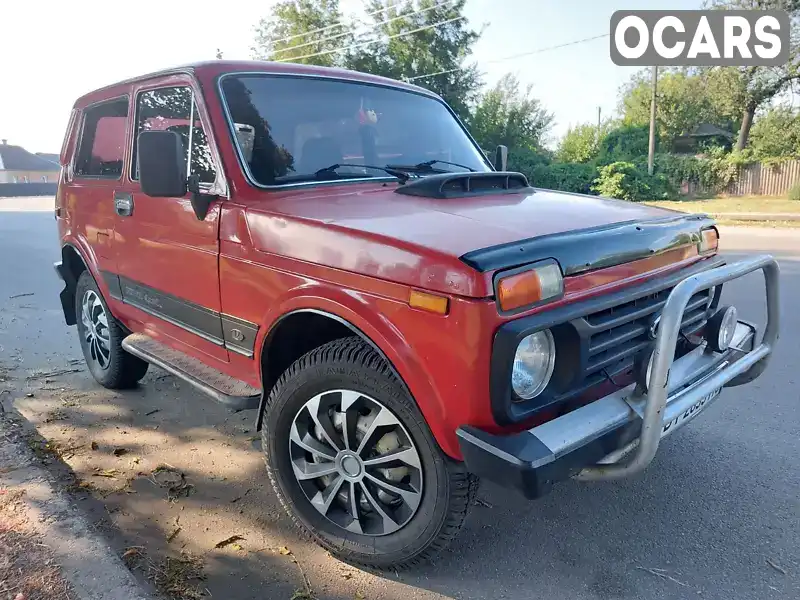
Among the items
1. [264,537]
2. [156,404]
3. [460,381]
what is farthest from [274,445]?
[156,404]

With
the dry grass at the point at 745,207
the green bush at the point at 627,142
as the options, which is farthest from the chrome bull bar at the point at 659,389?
the green bush at the point at 627,142

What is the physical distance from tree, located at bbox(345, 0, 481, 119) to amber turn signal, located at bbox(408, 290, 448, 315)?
118 feet

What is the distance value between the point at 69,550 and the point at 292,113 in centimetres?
228

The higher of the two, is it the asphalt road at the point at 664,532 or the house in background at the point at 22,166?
the house in background at the point at 22,166

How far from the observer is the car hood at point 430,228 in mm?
2094

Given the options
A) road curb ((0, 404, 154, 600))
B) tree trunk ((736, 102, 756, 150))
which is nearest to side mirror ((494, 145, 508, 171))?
road curb ((0, 404, 154, 600))

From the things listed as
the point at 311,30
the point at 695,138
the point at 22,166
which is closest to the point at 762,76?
the point at 695,138

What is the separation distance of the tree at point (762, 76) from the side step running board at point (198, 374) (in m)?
33.2

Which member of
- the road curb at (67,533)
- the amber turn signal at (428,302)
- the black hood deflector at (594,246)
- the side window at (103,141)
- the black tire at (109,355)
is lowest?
the road curb at (67,533)

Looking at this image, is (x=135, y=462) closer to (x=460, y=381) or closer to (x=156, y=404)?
(x=156, y=404)

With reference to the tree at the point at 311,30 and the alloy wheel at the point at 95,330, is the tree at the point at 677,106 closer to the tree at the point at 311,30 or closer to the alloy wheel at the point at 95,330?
the tree at the point at 311,30

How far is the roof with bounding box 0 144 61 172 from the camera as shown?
7253 cm

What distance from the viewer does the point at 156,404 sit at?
4453 mm

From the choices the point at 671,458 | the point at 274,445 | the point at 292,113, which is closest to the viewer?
the point at 274,445
